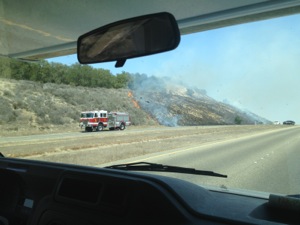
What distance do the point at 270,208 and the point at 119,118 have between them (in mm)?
45604

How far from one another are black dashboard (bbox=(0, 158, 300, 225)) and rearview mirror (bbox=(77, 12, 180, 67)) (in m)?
1.02

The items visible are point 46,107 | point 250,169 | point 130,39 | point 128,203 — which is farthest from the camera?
point 46,107

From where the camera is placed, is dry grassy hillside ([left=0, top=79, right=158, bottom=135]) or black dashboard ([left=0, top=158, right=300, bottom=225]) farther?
dry grassy hillside ([left=0, top=79, right=158, bottom=135])

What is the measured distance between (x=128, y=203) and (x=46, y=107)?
148 ft

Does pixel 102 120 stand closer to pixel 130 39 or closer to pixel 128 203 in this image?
pixel 130 39

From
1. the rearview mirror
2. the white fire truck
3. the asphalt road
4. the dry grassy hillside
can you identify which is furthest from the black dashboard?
the white fire truck

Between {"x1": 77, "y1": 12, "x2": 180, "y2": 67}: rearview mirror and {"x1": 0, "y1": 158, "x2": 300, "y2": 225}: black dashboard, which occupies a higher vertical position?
{"x1": 77, "y1": 12, "x2": 180, "y2": 67}: rearview mirror

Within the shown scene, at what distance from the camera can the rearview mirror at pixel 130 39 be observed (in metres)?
2.84

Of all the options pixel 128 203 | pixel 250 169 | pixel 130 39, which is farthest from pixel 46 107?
pixel 128 203

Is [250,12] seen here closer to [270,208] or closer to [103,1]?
[103,1]

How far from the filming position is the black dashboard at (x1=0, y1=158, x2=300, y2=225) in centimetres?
221

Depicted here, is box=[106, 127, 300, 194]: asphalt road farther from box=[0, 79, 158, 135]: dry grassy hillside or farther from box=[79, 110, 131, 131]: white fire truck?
box=[79, 110, 131, 131]: white fire truck

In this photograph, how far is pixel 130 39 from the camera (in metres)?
3.17

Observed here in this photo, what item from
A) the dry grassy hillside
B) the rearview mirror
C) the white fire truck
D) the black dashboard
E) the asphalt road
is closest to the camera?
the black dashboard
